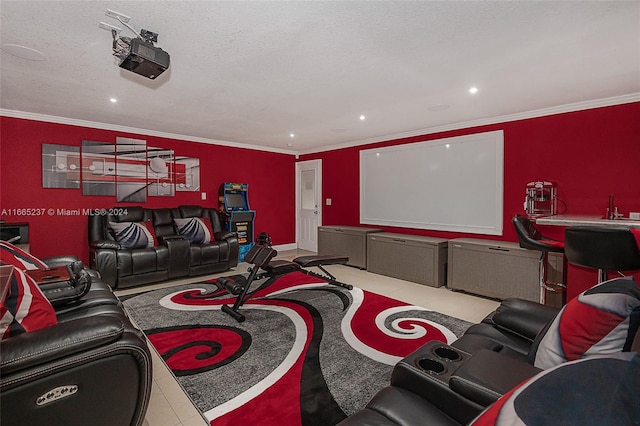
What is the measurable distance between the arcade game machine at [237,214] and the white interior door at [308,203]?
1.65m

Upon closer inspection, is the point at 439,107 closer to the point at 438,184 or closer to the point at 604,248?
the point at 438,184

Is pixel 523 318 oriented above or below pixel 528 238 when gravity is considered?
below

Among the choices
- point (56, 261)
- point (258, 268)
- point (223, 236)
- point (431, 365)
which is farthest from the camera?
point (223, 236)

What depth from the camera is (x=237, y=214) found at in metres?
6.03

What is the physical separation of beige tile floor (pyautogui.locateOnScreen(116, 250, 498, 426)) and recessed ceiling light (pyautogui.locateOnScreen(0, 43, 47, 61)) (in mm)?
2673

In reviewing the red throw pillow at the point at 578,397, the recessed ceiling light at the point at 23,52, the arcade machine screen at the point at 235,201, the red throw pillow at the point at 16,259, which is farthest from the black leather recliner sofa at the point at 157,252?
the red throw pillow at the point at 578,397

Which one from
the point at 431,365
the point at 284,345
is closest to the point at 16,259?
the point at 284,345

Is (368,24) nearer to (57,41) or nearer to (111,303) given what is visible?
(57,41)

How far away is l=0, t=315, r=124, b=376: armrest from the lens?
111cm

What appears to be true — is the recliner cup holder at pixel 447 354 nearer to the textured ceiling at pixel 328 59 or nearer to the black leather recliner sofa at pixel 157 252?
the textured ceiling at pixel 328 59

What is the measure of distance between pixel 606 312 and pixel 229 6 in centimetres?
245

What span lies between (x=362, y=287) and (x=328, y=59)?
3071 millimetres

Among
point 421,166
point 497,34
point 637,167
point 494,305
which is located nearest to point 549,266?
point 494,305

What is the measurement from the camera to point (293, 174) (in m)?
7.66
